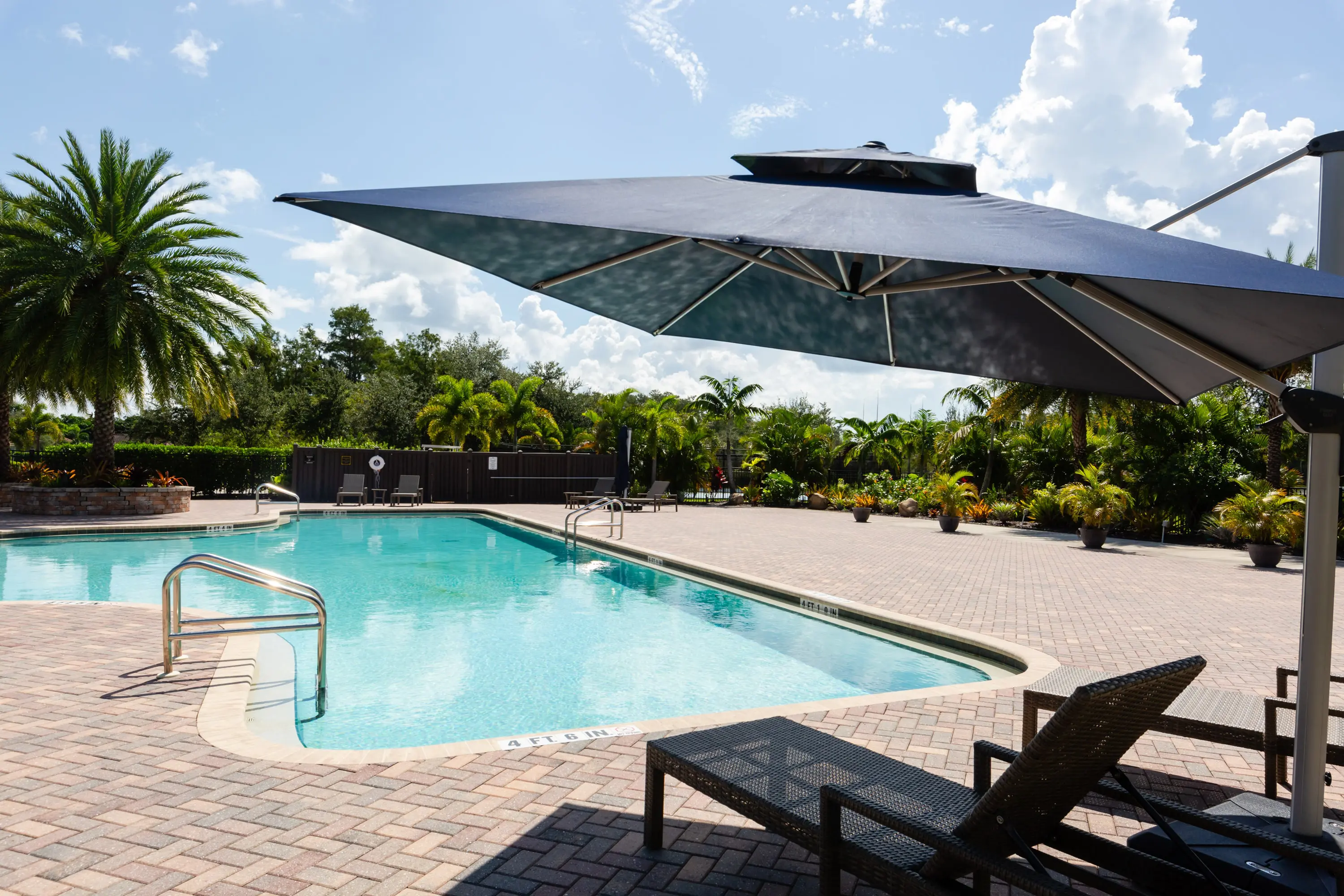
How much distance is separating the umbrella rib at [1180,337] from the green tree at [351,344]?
5445 centimetres

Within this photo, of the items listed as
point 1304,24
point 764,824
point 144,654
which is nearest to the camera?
point 764,824

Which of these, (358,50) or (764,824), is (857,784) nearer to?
(764,824)

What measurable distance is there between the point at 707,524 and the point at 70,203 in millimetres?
15515

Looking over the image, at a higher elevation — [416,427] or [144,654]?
[416,427]

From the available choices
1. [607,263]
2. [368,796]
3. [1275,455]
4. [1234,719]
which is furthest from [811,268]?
[1275,455]

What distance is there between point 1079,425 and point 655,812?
67.5 feet

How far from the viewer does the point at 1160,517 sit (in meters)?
17.4

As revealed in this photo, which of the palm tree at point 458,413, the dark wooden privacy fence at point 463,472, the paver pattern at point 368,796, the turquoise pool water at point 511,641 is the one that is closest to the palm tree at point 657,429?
the dark wooden privacy fence at point 463,472

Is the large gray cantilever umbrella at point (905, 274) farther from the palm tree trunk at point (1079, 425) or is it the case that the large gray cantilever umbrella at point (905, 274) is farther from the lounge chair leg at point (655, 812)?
the palm tree trunk at point (1079, 425)

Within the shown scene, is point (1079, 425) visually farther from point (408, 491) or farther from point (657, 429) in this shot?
point (408, 491)

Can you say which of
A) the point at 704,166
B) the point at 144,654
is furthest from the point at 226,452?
the point at 704,166

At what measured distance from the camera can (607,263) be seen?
12.1ft

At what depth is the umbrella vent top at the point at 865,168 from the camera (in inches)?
122

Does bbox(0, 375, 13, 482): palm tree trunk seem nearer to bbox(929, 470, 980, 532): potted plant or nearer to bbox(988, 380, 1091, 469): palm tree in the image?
bbox(929, 470, 980, 532): potted plant
